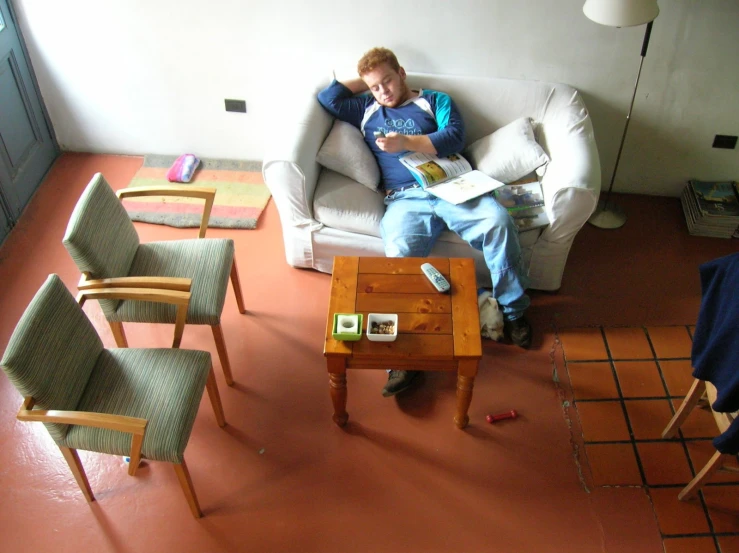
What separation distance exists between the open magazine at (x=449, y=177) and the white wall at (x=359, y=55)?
58cm

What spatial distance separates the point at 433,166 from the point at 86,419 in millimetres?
1783

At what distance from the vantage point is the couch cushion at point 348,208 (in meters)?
2.85

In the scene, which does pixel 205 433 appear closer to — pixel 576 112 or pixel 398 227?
pixel 398 227

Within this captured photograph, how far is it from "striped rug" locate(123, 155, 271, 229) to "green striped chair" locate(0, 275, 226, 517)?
1221 millimetres

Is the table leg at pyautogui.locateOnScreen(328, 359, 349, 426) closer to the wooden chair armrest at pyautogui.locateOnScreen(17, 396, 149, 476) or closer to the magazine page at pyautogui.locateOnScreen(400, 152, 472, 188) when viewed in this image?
the wooden chair armrest at pyautogui.locateOnScreen(17, 396, 149, 476)

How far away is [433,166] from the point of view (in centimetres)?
288

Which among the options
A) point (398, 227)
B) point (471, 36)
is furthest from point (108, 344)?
point (471, 36)

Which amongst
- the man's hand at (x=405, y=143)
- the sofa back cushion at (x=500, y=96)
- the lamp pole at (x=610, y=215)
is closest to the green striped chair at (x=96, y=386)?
the man's hand at (x=405, y=143)

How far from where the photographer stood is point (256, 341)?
9.12 ft

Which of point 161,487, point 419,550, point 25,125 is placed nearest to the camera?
point 419,550

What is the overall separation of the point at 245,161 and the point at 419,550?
244 cm

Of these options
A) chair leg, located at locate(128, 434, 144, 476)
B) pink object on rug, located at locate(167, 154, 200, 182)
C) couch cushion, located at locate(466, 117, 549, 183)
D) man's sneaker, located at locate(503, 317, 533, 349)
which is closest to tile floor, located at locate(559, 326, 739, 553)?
man's sneaker, located at locate(503, 317, 533, 349)

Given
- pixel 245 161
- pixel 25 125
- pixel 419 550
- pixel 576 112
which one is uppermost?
pixel 576 112

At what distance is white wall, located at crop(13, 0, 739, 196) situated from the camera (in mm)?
3006
